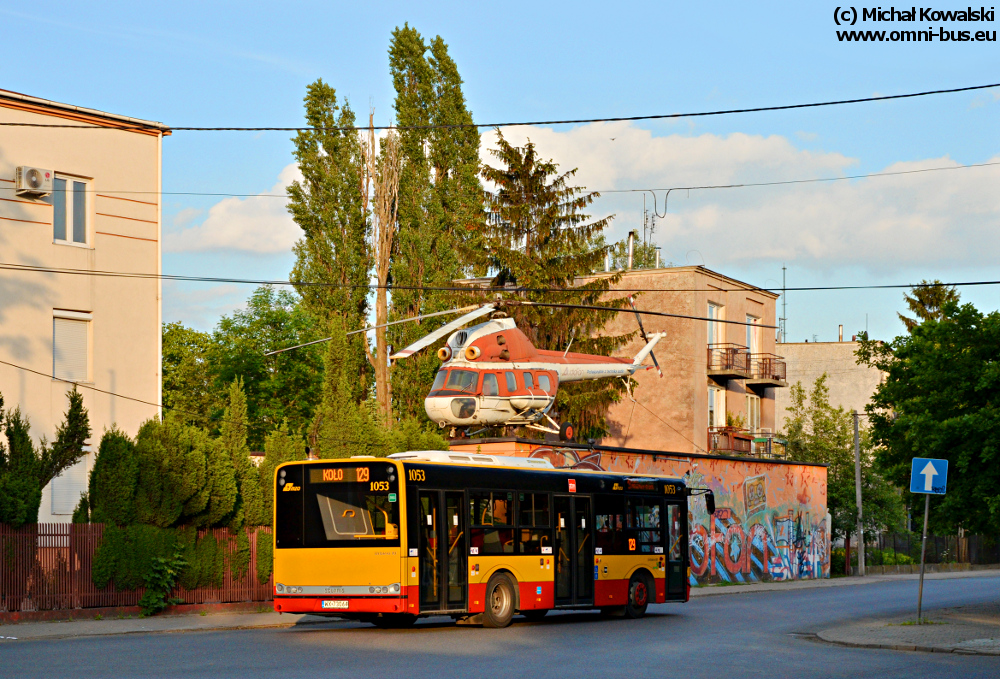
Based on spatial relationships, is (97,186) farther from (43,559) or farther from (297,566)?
(297,566)

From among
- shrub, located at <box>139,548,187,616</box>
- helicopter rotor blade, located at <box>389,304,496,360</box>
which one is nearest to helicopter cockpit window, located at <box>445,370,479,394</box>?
helicopter rotor blade, located at <box>389,304,496,360</box>

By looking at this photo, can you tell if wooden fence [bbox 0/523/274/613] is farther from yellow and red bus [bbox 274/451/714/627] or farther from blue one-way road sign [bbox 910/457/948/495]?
blue one-way road sign [bbox 910/457/948/495]

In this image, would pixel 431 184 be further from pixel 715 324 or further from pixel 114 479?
pixel 114 479

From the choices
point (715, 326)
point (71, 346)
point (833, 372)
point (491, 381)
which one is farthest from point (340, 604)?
point (833, 372)

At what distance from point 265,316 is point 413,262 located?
23.8 metres

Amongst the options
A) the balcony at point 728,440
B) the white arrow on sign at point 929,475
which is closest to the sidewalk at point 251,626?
the white arrow on sign at point 929,475

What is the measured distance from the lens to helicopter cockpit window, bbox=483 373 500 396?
29484 millimetres

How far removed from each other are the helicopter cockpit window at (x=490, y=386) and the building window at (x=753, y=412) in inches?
1003

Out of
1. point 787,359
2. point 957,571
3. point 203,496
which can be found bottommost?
point 957,571

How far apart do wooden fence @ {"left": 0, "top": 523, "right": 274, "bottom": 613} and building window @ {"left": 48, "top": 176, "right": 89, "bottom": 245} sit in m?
10.5

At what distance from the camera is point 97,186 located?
30797 mm

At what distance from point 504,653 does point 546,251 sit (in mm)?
30444

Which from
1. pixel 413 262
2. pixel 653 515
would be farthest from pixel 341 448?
pixel 413 262

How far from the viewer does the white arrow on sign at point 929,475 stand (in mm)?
19156
